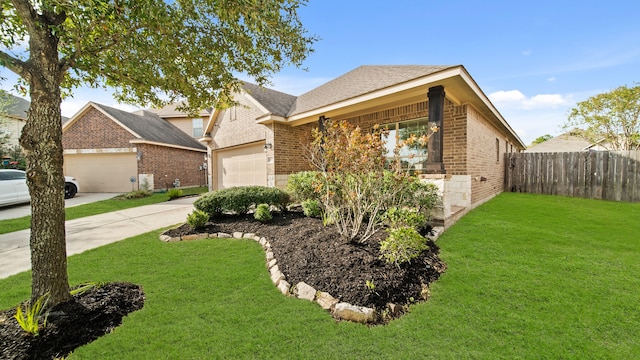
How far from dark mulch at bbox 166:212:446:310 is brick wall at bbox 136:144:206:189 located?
42.1 feet

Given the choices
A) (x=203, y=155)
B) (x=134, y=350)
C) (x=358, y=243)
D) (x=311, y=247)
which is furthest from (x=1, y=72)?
(x=203, y=155)

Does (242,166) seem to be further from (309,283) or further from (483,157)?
(483,157)

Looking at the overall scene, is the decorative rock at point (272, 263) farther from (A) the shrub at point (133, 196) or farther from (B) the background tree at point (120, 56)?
(A) the shrub at point (133, 196)

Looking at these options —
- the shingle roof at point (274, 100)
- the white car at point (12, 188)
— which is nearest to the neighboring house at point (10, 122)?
the white car at point (12, 188)

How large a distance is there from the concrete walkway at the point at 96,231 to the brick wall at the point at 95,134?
→ 7.81m

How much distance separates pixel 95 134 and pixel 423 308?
18.7 m

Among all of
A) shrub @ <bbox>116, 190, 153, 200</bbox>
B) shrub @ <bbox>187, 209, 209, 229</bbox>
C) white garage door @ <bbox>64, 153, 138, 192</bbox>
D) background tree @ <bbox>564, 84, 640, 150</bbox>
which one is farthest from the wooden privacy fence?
→ white garage door @ <bbox>64, 153, 138, 192</bbox>

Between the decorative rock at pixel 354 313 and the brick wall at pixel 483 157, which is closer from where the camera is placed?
the decorative rock at pixel 354 313

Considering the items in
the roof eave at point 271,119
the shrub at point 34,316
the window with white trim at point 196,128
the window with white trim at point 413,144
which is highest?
the window with white trim at point 196,128

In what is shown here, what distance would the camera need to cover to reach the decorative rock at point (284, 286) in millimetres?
2910

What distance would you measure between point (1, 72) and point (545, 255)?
25.7 feet

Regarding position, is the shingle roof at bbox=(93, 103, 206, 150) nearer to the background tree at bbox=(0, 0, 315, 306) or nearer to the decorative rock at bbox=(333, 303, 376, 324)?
the background tree at bbox=(0, 0, 315, 306)

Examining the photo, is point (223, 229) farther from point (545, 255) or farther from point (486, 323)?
point (545, 255)

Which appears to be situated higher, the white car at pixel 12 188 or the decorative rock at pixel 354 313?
the white car at pixel 12 188
